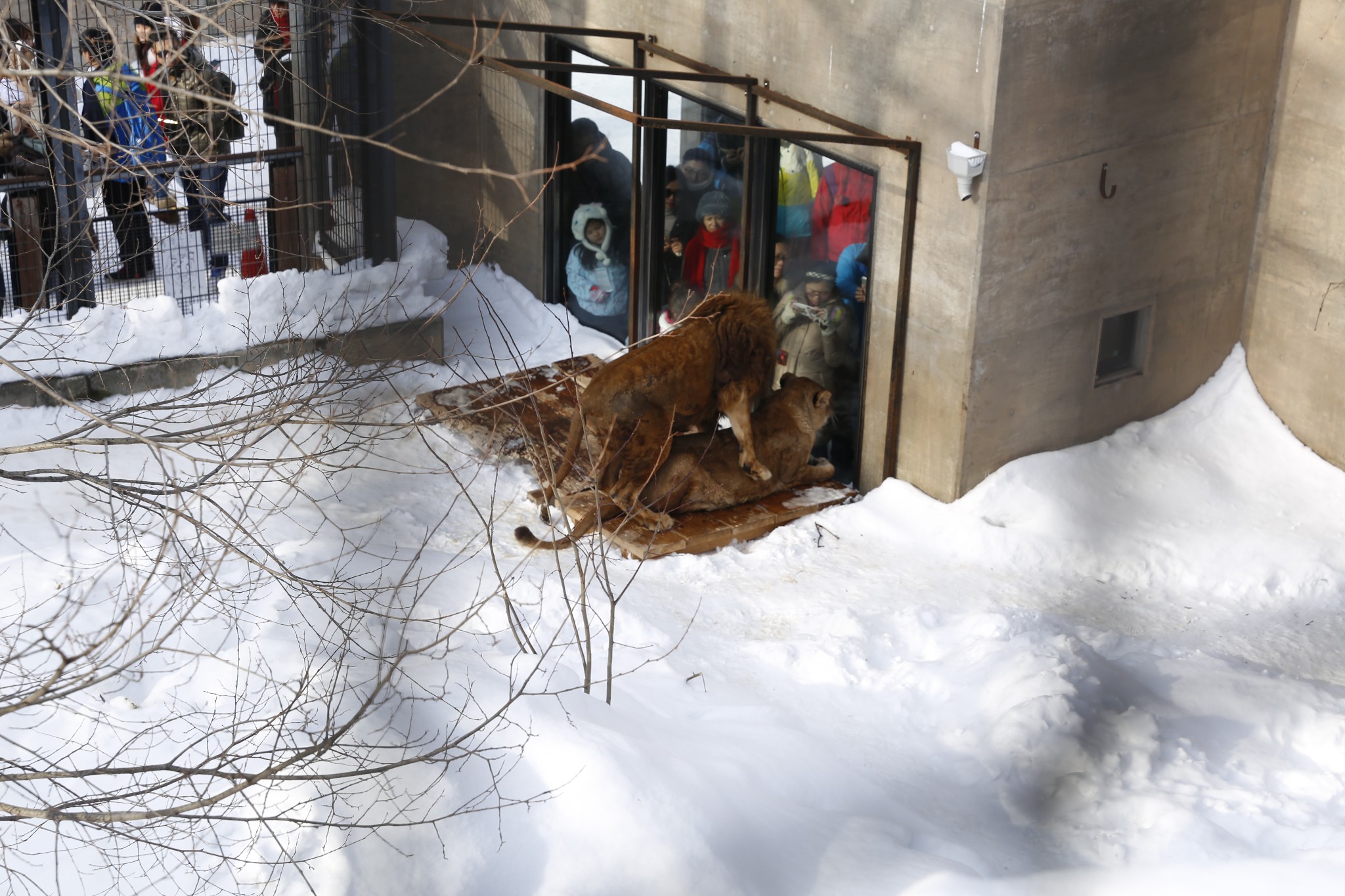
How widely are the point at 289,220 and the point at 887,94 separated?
4566 mm

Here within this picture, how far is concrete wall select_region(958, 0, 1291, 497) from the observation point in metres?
7.86

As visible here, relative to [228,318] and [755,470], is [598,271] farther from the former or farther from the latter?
[755,470]

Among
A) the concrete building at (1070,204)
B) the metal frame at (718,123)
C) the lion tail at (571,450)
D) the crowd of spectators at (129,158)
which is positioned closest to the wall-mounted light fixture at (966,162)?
the concrete building at (1070,204)

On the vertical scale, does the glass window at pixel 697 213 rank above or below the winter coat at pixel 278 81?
below

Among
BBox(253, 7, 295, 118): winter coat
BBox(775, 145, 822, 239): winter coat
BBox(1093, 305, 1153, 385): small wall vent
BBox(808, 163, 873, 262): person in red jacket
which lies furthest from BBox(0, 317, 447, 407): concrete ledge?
BBox(1093, 305, 1153, 385): small wall vent

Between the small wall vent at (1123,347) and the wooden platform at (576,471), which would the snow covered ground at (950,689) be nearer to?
the wooden platform at (576,471)

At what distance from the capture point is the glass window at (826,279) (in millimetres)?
8781

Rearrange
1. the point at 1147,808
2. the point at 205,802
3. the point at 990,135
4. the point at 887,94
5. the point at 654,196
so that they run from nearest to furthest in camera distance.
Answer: the point at 205,802, the point at 1147,808, the point at 990,135, the point at 887,94, the point at 654,196

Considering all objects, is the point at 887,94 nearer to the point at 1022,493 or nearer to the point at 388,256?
the point at 1022,493

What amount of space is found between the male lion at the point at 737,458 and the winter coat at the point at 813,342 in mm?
352

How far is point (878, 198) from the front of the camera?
27.7 feet

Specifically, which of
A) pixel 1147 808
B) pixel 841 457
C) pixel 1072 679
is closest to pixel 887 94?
pixel 841 457

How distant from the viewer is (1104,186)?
823 cm

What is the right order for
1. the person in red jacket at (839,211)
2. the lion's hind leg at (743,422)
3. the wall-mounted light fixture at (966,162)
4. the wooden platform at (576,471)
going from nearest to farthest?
the wall-mounted light fixture at (966,162) < the wooden platform at (576,471) < the lion's hind leg at (743,422) < the person in red jacket at (839,211)
